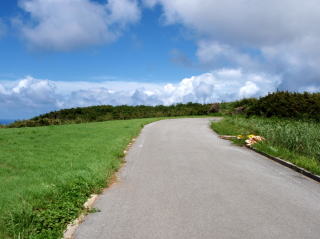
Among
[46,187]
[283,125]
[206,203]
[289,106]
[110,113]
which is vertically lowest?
[206,203]

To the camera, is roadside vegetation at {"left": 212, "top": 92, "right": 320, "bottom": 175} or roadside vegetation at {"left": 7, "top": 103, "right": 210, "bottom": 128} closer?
roadside vegetation at {"left": 212, "top": 92, "right": 320, "bottom": 175}

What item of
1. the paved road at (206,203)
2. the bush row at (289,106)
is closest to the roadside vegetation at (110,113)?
the bush row at (289,106)

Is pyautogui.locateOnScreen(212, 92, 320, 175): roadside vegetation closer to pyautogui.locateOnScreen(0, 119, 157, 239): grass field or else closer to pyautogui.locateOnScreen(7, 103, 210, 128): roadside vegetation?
pyautogui.locateOnScreen(7, 103, 210, 128): roadside vegetation

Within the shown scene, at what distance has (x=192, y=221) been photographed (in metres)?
5.62

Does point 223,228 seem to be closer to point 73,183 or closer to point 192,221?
point 192,221

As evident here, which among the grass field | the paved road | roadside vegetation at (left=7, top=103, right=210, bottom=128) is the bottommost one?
the paved road

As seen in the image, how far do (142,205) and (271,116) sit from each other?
28868 millimetres

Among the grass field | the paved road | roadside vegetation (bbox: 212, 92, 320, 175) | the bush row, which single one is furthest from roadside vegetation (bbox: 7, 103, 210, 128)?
the paved road

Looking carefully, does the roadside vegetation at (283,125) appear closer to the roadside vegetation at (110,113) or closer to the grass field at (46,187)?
the roadside vegetation at (110,113)

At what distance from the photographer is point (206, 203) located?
22.0 feet

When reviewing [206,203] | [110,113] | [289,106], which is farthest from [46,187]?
[110,113]

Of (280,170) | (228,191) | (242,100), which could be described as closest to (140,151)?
(280,170)

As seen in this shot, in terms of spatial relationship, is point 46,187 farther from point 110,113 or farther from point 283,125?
point 110,113

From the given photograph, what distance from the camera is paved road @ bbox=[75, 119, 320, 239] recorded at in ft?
17.2
